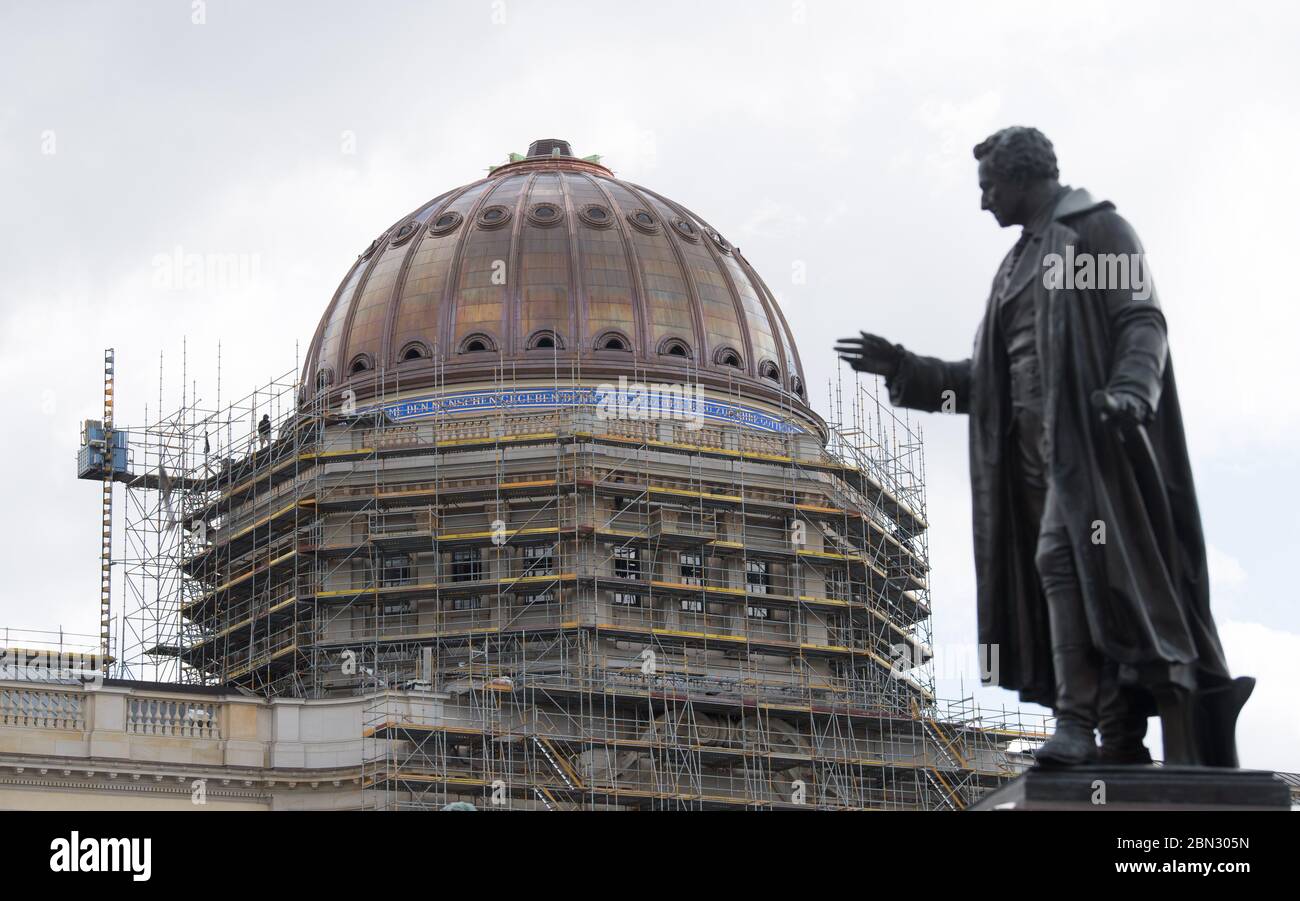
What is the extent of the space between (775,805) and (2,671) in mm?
17534

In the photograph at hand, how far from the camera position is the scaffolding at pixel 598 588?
58.7 meters

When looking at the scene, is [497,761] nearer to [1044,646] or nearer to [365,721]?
[365,721]

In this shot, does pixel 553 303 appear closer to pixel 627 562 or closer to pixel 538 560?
pixel 627 562

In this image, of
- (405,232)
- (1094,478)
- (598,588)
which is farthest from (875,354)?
(405,232)

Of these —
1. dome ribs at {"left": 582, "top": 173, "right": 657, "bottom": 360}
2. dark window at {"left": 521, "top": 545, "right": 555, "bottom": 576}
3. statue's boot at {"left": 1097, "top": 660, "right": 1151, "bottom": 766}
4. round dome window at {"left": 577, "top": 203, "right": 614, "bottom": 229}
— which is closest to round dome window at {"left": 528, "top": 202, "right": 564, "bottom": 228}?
round dome window at {"left": 577, "top": 203, "right": 614, "bottom": 229}

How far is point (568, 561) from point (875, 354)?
162ft

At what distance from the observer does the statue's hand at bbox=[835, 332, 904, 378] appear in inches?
520

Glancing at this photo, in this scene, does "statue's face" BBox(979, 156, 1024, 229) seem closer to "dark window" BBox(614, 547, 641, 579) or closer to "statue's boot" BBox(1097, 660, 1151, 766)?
"statue's boot" BBox(1097, 660, 1151, 766)

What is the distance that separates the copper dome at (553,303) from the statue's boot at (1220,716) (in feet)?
187

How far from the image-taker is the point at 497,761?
5572cm

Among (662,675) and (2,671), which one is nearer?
(2,671)

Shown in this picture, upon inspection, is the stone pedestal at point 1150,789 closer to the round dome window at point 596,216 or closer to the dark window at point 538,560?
the dark window at point 538,560

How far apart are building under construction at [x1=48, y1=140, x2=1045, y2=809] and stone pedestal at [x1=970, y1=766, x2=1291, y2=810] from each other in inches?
1667
